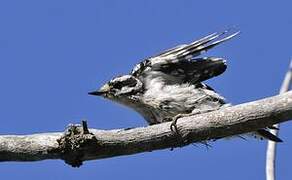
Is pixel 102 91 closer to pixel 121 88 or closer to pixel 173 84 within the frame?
pixel 121 88

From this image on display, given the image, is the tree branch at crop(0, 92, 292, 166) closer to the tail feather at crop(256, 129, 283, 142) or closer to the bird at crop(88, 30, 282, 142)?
the tail feather at crop(256, 129, 283, 142)

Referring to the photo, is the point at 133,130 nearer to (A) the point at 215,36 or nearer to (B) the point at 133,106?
(A) the point at 215,36

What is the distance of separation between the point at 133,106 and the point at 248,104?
2.69 metres

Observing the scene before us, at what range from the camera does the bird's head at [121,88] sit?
628 centimetres

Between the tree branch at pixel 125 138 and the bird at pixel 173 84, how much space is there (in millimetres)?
1795

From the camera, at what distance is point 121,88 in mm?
6422

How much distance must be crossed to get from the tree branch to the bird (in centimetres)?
180

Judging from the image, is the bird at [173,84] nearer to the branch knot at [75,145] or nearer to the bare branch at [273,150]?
the bare branch at [273,150]

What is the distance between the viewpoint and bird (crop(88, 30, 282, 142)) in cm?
583

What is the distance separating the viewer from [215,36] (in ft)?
18.2

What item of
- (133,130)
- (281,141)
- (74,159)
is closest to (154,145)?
(133,130)

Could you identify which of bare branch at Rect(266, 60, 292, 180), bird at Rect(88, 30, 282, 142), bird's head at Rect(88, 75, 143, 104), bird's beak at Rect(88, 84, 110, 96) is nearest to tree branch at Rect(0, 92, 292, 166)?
bare branch at Rect(266, 60, 292, 180)

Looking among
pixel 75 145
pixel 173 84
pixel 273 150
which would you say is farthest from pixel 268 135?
pixel 75 145

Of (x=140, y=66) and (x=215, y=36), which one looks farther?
(x=140, y=66)
